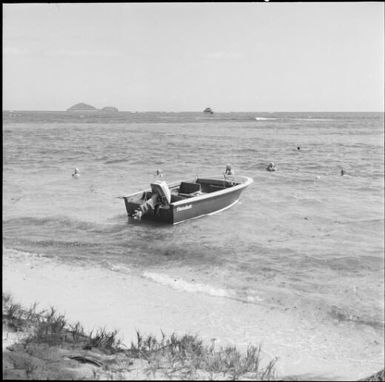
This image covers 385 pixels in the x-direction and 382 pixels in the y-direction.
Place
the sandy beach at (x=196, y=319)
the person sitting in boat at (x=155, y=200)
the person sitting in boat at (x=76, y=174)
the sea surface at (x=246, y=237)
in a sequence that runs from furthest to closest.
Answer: the person sitting in boat at (x=76, y=174) → the person sitting in boat at (x=155, y=200) → the sea surface at (x=246, y=237) → the sandy beach at (x=196, y=319)

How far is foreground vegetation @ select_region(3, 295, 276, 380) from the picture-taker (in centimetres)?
419

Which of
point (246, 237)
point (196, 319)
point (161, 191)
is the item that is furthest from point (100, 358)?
point (161, 191)

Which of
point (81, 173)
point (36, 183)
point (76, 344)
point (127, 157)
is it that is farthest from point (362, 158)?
point (76, 344)

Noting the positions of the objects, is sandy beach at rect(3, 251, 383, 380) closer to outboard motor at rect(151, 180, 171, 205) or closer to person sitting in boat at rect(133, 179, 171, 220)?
person sitting in boat at rect(133, 179, 171, 220)

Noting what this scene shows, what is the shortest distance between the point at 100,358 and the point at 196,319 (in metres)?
2.40

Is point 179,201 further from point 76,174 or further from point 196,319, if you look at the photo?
point 76,174

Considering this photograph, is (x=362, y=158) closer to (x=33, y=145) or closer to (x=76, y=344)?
(x=33, y=145)

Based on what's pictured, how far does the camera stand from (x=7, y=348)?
452 cm

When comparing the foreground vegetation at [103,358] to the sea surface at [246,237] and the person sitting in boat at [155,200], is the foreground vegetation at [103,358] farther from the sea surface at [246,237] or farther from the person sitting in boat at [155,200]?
the person sitting in boat at [155,200]

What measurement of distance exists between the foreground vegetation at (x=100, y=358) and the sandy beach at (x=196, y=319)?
2.28 feet

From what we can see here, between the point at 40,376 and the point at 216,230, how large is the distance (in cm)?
943

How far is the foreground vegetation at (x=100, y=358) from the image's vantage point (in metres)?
4.19

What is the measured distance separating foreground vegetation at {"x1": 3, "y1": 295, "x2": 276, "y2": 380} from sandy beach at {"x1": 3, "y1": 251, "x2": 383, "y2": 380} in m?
0.70

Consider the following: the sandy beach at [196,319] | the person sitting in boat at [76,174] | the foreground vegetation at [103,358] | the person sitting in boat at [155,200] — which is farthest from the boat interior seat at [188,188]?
the foreground vegetation at [103,358]
